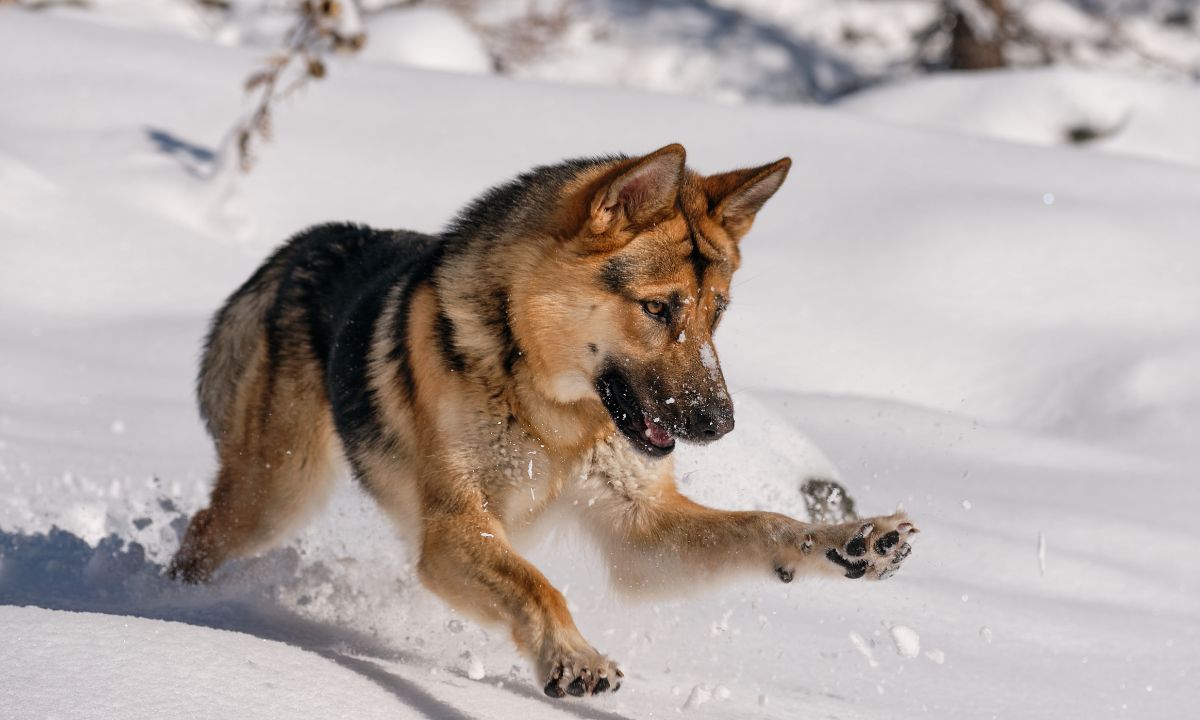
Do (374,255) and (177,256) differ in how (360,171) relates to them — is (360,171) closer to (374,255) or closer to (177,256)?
(177,256)

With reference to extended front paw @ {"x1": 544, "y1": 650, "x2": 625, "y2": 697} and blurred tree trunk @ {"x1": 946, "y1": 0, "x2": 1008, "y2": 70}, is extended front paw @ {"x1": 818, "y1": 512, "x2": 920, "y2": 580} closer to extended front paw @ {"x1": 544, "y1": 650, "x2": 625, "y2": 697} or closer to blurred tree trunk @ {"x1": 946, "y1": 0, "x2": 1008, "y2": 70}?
extended front paw @ {"x1": 544, "y1": 650, "x2": 625, "y2": 697}

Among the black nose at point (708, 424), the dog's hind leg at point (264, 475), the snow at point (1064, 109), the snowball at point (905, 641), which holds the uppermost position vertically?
the black nose at point (708, 424)

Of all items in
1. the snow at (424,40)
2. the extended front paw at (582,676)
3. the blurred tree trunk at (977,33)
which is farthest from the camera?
the blurred tree trunk at (977,33)

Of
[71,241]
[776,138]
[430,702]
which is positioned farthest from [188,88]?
[430,702]

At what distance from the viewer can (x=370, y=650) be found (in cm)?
378

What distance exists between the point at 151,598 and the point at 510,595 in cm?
168

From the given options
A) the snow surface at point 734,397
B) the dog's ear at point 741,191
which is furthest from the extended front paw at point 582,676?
the dog's ear at point 741,191

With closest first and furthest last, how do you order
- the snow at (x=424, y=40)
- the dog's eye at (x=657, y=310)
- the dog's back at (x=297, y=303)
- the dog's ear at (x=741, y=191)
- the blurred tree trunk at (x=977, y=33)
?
1. the dog's eye at (x=657, y=310)
2. the dog's ear at (x=741, y=191)
3. the dog's back at (x=297, y=303)
4. the snow at (x=424, y=40)
5. the blurred tree trunk at (x=977, y=33)

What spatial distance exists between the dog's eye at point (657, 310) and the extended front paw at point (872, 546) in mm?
749

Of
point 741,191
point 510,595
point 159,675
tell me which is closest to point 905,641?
point 510,595

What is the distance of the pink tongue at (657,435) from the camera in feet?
11.3

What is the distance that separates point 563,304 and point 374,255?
4.04 feet

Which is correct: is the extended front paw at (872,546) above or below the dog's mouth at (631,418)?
below

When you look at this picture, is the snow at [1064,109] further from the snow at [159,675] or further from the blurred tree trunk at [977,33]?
the snow at [159,675]
